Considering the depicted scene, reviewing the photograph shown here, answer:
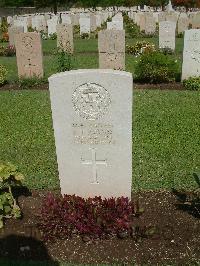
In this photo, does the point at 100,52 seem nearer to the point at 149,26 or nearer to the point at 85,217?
the point at 85,217

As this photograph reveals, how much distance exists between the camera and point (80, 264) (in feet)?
13.9

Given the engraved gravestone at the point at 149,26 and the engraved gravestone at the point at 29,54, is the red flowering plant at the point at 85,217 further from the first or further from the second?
the engraved gravestone at the point at 149,26

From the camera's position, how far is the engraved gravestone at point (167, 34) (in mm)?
18109

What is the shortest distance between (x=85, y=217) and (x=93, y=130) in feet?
3.25

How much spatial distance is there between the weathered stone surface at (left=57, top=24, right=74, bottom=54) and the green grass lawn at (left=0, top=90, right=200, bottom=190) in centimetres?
788

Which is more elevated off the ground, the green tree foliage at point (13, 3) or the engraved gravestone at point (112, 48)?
the green tree foliage at point (13, 3)

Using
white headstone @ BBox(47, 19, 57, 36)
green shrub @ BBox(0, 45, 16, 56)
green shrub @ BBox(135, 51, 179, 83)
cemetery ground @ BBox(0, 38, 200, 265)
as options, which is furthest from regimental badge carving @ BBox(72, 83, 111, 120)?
white headstone @ BBox(47, 19, 57, 36)

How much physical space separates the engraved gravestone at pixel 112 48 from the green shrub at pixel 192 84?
96.0 inches

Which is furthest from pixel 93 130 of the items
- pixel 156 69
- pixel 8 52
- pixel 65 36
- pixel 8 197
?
pixel 8 52

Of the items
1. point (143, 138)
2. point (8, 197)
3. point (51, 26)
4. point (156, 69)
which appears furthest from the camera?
point (51, 26)

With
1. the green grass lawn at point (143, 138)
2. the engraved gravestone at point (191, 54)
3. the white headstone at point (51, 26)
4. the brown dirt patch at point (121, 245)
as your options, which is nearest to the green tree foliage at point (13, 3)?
the white headstone at point (51, 26)

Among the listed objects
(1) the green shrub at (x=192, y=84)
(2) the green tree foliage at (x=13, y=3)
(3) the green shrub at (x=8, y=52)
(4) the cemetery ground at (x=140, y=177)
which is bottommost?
(4) the cemetery ground at (x=140, y=177)

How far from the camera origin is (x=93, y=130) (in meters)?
4.59

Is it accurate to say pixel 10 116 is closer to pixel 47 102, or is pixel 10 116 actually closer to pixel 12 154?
pixel 47 102
